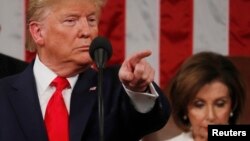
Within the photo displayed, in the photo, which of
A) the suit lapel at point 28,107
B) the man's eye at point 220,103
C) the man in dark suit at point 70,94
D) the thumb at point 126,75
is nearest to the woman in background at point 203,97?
the man's eye at point 220,103

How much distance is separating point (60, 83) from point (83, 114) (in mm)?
101

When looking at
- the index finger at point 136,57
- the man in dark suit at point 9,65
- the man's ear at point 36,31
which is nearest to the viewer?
the index finger at point 136,57

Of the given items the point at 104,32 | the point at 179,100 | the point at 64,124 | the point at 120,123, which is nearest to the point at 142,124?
the point at 120,123

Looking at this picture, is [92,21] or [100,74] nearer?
[100,74]

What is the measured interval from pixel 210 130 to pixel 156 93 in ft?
1.09

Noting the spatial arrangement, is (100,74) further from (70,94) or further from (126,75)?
(70,94)

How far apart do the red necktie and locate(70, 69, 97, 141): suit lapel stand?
0.02m

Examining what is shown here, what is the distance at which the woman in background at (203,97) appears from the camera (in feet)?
7.01

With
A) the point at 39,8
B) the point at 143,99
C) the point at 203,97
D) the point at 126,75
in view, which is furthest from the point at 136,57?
the point at 203,97

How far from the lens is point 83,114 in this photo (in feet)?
5.50

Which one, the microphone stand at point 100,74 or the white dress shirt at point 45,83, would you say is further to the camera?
the white dress shirt at point 45,83

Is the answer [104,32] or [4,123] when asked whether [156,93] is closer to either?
[4,123]

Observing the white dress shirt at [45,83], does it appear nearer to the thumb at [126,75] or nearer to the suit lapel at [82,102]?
the suit lapel at [82,102]

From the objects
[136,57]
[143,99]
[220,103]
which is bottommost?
[220,103]
